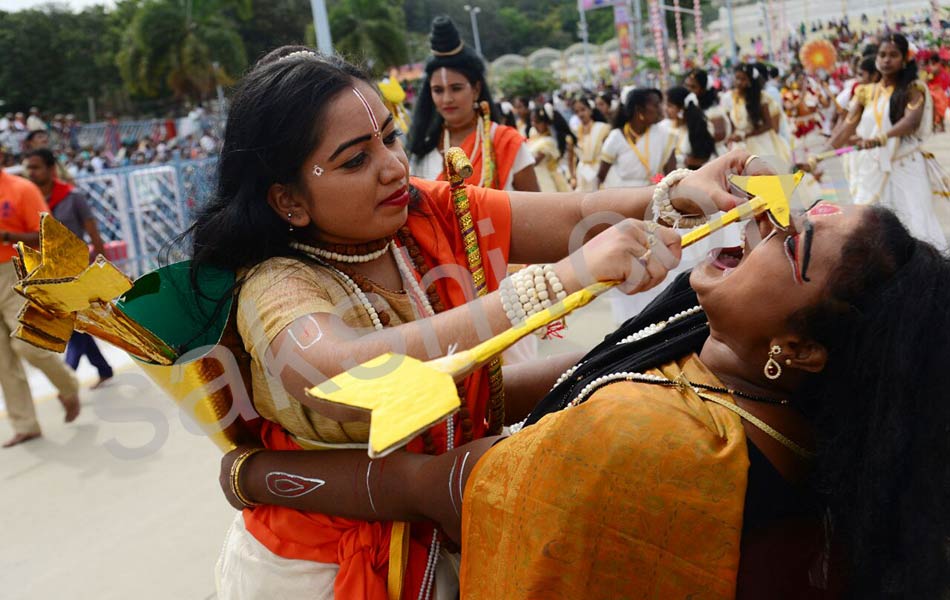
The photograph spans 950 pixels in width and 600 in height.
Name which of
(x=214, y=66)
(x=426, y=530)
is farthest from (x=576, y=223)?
(x=214, y=66)

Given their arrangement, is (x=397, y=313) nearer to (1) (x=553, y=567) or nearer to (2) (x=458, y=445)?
(2) (x=458, y=445)

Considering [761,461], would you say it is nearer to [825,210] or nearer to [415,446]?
[825,210]

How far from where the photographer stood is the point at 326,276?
63.4 inches

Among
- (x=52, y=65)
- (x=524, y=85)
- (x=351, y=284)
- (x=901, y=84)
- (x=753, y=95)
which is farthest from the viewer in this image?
(x=52, y=65)

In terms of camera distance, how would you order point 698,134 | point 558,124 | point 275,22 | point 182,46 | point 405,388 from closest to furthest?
point 405,388
point 698,134
point 558,124
point 182,46
point 275,22

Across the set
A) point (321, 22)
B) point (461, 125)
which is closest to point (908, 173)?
point (461, 125)

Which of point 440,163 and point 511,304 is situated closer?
point 511,304

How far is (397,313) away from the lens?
171 cm

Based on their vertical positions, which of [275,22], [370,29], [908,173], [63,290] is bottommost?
[908,173]

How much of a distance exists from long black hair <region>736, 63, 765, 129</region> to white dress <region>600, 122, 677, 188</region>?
1844 mm

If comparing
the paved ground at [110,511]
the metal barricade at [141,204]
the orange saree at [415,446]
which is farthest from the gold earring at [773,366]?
the metal barricade at [141,204]

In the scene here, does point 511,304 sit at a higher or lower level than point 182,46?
lower

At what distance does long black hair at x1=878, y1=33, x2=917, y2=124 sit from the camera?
6.21 metres

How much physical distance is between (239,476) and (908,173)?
6.07 meters
